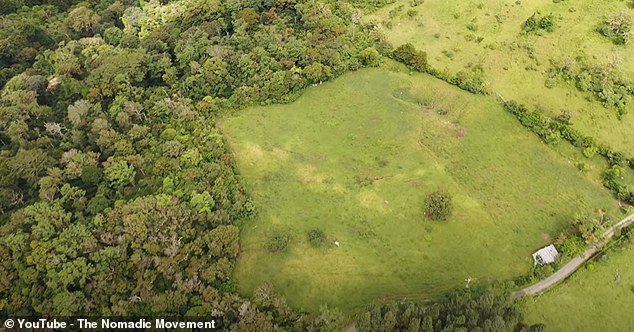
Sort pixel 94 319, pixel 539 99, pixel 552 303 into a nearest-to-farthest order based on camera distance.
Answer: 1. pixel 94 319
2. pixel 552 303
3. pixel 539 99

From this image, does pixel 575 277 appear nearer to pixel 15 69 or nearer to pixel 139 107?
pixel 139 107

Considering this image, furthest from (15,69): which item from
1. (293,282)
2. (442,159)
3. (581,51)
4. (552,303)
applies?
(581,51)

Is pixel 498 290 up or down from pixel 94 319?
down

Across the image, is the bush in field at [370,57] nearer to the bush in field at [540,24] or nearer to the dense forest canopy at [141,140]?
the dense forest canopy at [141,140]

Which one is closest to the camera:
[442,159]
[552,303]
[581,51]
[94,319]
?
[94,319]

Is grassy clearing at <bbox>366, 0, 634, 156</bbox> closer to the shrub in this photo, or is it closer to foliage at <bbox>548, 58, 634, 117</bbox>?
foliage at <bbox>548, 58, 634, 117</bbox>

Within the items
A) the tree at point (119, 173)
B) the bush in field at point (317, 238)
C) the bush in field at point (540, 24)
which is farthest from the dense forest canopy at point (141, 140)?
the bush in field at point (540, 24)

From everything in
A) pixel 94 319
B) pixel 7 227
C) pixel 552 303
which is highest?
pixel 7 227
